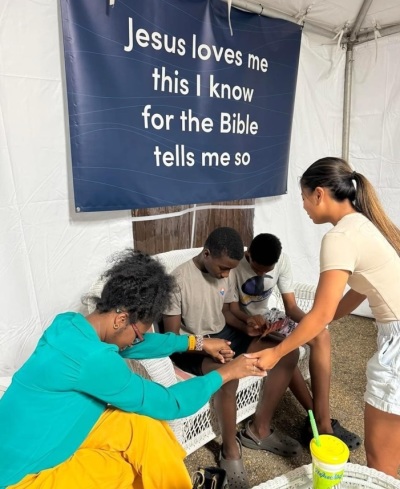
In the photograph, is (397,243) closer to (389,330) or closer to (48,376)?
(389,330)

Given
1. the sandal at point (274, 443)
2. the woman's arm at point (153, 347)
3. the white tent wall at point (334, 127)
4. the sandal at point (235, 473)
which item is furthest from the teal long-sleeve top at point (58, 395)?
the white tent wall at point (334, 127)

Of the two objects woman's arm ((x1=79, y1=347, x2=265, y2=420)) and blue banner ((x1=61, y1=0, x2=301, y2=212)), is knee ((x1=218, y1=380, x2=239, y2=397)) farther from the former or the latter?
blue banner ((x1=61, y1=0, x2=301, y2=212))

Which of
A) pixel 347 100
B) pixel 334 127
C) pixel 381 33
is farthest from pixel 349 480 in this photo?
pixel 381 33

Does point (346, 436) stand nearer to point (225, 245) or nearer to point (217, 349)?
point (217, 349)

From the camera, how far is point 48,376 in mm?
953

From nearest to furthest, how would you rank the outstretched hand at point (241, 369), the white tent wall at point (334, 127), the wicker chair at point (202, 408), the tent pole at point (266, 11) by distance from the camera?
the outstretched hand at point (241, 369), the wicker chair at point (202, 408), the tent pole at point (266, 11), the white tent wall at point (334, 127)

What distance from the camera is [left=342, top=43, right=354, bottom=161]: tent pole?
9.92ft

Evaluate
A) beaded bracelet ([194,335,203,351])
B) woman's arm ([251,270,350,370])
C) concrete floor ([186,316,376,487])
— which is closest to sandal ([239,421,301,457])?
concrete floor ([186,316,376,487])

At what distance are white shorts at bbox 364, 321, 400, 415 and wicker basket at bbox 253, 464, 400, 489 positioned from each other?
22cm

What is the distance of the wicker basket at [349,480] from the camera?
3.43ft

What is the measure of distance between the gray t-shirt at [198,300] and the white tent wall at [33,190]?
0.60 meters

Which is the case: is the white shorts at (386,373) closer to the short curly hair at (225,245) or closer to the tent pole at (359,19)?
the short curly hair at (225,245)

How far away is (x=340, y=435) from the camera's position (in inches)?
71.6

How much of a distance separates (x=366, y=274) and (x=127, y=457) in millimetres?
889
